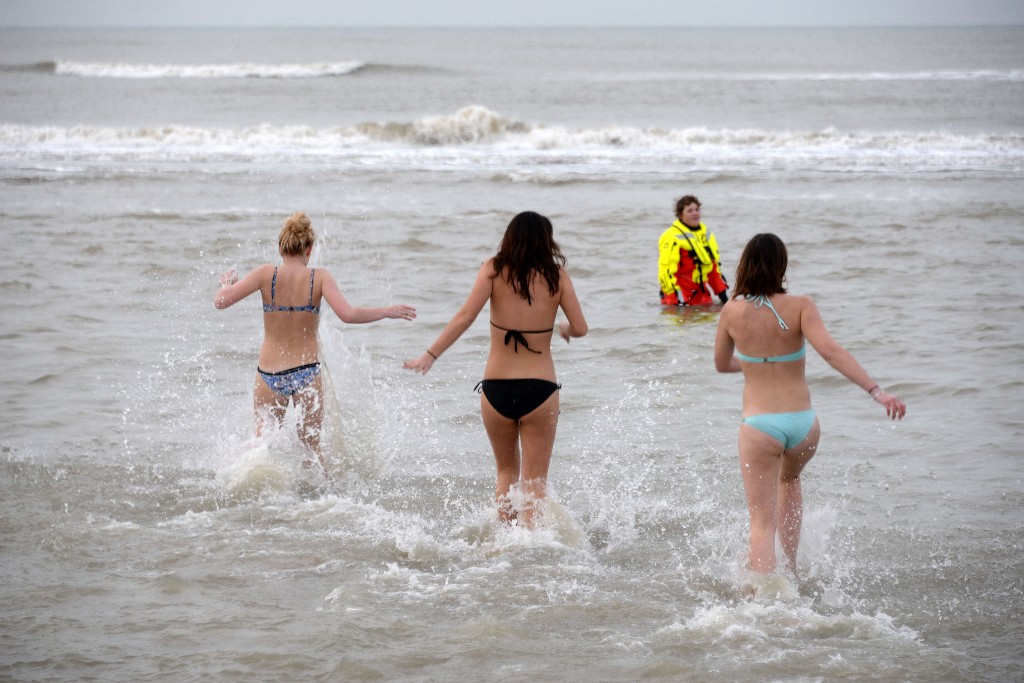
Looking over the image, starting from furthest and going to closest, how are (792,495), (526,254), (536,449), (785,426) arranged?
1. (536,449)
2. (526,254)
3. (792,495)
4. (785,426)

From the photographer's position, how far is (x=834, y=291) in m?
12.1

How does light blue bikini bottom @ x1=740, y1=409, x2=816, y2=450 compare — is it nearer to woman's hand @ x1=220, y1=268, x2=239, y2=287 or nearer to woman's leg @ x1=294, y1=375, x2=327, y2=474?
woman's leg @ x1=294, y1=375, x2=327, y2=474

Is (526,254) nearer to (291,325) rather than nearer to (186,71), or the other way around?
(291,325)

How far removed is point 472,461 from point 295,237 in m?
1.96

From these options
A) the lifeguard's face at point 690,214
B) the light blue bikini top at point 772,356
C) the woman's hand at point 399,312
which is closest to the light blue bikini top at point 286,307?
the woman's hand at point 399,312

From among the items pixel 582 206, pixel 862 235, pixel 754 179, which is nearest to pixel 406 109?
pixel 754 179

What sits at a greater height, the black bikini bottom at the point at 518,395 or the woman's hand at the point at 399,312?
the woman's hand at the point at 399,312

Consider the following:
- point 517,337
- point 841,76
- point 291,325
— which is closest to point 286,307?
point 291,325

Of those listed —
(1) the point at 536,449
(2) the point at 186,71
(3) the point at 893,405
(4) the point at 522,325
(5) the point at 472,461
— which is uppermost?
(2) the point at 186,71

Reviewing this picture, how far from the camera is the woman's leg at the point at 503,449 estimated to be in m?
5.51

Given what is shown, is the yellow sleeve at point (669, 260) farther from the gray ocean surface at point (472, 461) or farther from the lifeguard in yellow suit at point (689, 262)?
the gray ocean surface at point (472, 461)

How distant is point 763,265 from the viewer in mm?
4754

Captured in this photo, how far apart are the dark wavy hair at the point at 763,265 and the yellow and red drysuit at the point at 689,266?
6.19 meters

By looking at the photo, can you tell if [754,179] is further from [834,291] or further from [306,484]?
[306,484]
